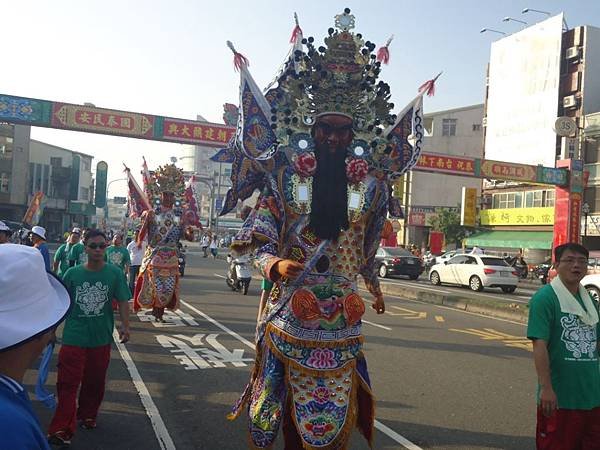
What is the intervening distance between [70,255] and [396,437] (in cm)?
634

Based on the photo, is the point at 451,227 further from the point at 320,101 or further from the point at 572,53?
the point at 320,101

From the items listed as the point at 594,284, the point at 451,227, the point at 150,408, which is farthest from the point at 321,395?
the point at 451,227

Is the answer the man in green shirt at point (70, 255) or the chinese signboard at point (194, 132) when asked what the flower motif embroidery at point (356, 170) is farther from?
the chinese signboard at point (194, 132)

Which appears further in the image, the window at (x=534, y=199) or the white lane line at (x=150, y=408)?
the window at (x=534, y=199)

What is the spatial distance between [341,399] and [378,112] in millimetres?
1738

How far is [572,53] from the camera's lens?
115ft

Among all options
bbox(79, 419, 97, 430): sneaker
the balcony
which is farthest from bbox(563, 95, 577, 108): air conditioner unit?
the balcony

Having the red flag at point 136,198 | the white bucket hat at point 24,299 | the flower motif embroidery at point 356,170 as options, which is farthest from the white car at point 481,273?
the white bucket hat at point 24,299

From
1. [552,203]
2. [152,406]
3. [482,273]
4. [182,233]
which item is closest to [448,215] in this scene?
[552,203]

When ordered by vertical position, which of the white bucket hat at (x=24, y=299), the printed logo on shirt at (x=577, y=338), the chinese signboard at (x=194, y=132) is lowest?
the printed logo on shirt at (x=577, y=338)

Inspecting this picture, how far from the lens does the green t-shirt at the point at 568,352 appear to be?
323 centimetres

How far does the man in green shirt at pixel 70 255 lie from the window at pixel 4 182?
139 ft

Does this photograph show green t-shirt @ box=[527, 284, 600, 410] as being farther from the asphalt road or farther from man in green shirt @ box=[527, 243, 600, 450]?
the asphalt road

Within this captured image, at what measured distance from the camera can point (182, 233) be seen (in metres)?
9.51
